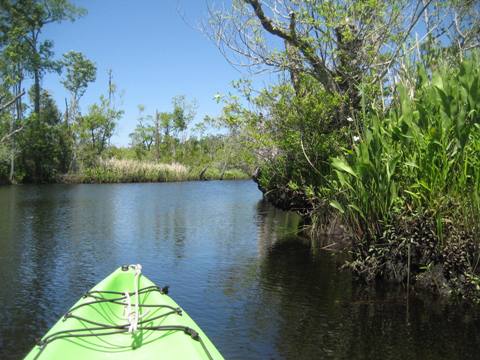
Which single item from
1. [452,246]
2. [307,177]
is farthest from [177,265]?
[307,177]

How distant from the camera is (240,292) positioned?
7.98m

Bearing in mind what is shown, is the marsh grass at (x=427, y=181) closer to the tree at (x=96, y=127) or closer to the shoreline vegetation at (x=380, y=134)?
the shoreline vegetation at (x=380, y=134)

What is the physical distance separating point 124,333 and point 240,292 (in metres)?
3.82

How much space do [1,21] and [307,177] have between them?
36473mm

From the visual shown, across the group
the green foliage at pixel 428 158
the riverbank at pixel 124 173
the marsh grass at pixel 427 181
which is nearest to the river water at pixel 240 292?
the marsh grass at pixel 427 181

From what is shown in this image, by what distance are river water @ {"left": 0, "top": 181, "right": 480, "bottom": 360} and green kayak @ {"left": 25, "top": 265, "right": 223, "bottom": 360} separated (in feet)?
3.69

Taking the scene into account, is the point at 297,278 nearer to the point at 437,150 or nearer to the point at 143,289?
the point at 437,150

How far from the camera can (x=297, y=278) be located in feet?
29.0

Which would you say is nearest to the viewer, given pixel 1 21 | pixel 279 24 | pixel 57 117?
pixel 279 24

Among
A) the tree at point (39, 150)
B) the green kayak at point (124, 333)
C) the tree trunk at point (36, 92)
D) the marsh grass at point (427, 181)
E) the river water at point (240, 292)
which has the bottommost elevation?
the river water at point (240, 292)

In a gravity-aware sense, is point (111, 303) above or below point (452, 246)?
below

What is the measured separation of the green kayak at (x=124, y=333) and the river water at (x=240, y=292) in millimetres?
1124

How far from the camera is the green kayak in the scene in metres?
3.93

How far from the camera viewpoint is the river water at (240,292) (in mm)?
5719
